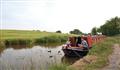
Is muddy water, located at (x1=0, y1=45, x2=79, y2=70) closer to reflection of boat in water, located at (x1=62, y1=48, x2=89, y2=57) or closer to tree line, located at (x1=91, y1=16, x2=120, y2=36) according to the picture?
reflection of boat in water, located at (x1=62, y1=48, x2=89, y2=57)

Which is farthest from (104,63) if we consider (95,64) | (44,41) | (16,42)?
(44,41)

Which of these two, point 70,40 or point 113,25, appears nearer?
point 70,40

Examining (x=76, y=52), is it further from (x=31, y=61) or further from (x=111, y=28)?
(x=111, y=28)

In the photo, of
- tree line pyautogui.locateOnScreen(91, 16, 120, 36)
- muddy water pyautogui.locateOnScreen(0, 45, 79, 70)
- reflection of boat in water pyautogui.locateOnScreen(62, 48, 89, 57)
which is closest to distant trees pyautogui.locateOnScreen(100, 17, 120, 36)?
tree line pyautogui.locateOnScreen(91, 16, 120, 36)

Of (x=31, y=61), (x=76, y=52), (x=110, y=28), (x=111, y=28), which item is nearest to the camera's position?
(x=31, y=61)

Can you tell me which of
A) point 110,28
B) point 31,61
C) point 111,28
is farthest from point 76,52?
point 111,28

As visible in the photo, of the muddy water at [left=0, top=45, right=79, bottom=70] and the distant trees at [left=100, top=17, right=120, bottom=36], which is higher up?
the distant trees at [left=100, top=17, right=120, bottom=36]

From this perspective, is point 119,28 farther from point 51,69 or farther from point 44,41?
point 51,69

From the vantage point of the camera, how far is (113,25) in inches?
3644

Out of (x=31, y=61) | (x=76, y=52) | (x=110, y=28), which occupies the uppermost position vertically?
(x=110, y=28)

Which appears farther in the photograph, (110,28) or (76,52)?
(110,28)

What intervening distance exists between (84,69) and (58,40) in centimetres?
4787

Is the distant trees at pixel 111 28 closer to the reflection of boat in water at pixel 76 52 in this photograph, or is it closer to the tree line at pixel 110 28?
the tree line at pixel 110 28

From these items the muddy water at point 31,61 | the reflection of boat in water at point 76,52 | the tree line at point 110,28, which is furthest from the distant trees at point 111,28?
the muddy water at point 31,61
